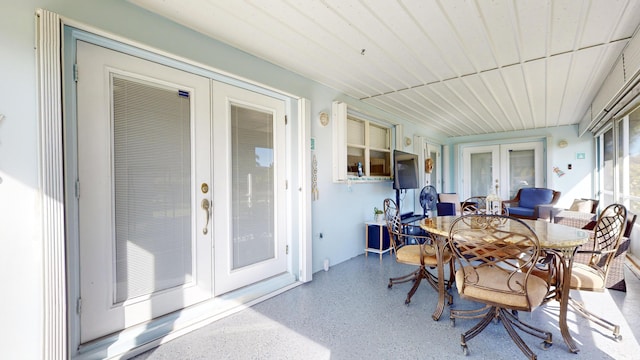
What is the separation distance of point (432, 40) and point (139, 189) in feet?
8.88

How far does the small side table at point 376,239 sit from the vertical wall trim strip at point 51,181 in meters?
3.42

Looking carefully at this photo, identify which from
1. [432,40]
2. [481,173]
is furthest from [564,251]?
[481,173]

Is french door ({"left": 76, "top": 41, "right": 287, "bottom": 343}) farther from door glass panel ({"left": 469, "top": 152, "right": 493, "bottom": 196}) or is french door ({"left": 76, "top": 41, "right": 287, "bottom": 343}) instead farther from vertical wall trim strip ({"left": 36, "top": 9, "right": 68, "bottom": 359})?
door glass panel ({"left": 469, "top": 152, "right": 493, "bottom": 196})

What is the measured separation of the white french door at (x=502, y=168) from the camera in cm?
678

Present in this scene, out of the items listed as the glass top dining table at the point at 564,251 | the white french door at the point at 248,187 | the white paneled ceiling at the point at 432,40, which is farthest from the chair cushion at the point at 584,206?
the white french door at the point at 248,187

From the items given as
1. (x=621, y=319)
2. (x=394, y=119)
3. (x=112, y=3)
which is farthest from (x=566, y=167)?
(x=112, y=3)

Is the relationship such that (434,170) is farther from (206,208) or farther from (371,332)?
(206,208)

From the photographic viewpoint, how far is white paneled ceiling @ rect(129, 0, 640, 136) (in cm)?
193

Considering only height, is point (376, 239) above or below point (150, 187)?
below

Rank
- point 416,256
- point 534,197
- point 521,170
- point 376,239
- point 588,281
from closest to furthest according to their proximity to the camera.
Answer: point 588,281, point 416,256, point 376,239, point 534,197, point 521,170

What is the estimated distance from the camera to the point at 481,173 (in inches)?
294

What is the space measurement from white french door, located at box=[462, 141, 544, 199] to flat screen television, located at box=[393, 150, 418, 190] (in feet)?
12.0

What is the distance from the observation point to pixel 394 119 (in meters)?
5.16


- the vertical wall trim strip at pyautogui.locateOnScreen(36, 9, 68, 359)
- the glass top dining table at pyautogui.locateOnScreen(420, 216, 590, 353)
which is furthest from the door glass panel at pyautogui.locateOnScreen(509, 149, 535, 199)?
the vertical wall trim strip at pyautogui.locateOnScreen(36, 9, 68, 359)
